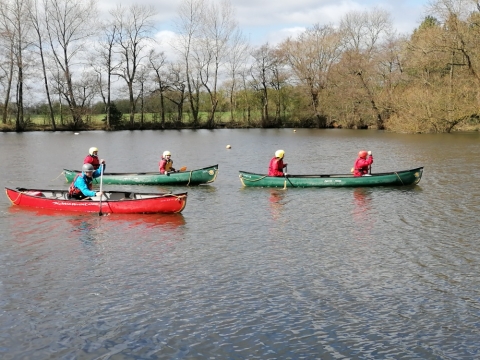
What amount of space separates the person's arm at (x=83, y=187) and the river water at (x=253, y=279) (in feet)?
2.35

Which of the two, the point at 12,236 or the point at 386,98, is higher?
the point at 386,98

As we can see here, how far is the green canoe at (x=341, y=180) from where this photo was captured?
22.5 metres

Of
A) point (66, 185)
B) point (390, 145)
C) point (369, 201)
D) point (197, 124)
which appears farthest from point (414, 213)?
point (197, 124)

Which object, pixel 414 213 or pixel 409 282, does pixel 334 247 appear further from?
pixel 414 213

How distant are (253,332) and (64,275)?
4729 mm

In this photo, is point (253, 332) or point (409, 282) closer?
point (253, 332)

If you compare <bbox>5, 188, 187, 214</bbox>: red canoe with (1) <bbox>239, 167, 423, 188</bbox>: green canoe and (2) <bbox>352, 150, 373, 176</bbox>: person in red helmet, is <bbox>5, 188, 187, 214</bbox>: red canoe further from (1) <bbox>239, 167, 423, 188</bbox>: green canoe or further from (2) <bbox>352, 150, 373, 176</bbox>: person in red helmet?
(2) <bbox>352, 150, 373, 176</bbox>: person in red helmet

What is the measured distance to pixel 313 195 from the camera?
21.4 meters

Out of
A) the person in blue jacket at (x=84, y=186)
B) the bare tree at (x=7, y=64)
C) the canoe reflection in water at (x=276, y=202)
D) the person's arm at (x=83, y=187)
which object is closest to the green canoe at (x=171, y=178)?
the canoe reflection in water at (x=276, y=202)

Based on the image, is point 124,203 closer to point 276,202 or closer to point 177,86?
point 276,202

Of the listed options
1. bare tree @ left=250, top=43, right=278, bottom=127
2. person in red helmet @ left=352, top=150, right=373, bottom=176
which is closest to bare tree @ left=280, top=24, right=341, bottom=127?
bare tree @ left=250, top=43, right=278, bottom=127

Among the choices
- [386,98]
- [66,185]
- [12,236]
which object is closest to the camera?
[12,236]

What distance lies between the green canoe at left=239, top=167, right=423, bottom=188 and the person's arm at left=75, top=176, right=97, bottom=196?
7.46 metres

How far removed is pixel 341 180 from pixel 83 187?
390 inches
